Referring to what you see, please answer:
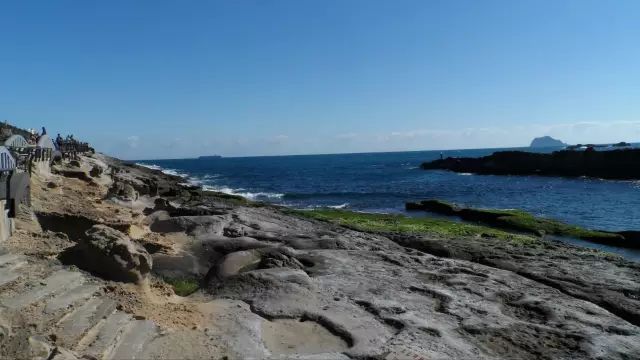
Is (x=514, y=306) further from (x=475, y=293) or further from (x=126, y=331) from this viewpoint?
(x=126, y=331)

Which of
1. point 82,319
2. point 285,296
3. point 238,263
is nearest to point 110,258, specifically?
point 82,319

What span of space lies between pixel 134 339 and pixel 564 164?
10244 cm

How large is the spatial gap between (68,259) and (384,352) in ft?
27.0

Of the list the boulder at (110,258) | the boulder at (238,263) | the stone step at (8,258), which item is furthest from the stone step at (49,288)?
the boulder at (238,263)

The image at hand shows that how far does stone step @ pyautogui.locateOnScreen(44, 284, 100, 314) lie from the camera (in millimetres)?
10031

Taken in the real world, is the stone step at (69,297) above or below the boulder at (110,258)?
below

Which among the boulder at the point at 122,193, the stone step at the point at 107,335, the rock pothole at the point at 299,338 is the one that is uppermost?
the boulder at the point at 122,193

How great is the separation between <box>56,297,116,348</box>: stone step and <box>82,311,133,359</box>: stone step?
0.52ft

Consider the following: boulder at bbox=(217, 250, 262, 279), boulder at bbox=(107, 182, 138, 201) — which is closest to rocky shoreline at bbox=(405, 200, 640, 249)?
boulder at bbox=(217, 250, 262, 279)

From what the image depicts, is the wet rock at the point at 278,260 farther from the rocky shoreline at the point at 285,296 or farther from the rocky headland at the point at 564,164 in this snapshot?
the rocky headland at the point at 564,164

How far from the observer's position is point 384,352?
36.8 ft

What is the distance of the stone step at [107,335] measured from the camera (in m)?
8.91

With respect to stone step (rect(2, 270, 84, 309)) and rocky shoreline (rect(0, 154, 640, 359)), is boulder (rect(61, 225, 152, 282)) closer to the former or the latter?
rocky shoreline (rect(0, 154, 640, 359))

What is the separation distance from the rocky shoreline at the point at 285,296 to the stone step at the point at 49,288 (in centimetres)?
4
